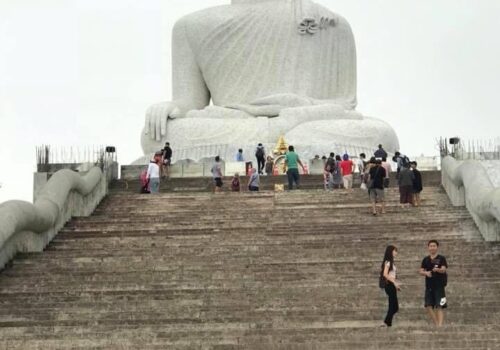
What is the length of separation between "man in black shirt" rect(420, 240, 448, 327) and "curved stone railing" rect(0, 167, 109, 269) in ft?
15.4

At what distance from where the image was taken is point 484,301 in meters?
10.8

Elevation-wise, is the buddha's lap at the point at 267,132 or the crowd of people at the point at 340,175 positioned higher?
the buddha's lap at the point at 267,132

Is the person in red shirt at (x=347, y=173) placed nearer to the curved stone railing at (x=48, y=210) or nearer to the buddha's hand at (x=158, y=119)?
the curved stone railing at (x=48, y=210)

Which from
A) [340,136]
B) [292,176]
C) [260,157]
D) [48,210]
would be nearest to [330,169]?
[292,176]

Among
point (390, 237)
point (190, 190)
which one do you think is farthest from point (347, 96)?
point (390, 237)

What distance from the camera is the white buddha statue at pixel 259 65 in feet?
88.7

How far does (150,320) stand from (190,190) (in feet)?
31.2

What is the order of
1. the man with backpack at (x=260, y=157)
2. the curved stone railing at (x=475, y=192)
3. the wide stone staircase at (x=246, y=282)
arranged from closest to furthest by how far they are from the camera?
the wide stone staircase at (x=246, y=282)
the curved stone railing at (x=475, y=192)
the man with backpack at (x=260, y=157)

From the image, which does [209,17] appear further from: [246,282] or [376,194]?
[246,282]

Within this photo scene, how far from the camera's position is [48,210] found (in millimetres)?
14070

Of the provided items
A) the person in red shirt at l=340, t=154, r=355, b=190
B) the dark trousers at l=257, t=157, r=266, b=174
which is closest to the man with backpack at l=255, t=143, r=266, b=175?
the dark trousers at l=257, t=157, r=266, b=174

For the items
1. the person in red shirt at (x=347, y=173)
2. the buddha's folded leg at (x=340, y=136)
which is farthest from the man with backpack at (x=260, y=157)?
the person in red shirt at (x=347, y=173)

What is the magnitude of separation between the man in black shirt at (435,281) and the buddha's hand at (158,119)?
56.1 feet

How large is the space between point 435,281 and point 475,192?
4.76 meters
